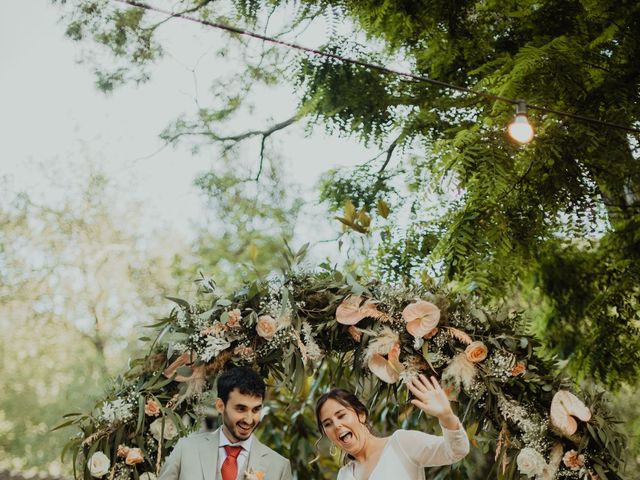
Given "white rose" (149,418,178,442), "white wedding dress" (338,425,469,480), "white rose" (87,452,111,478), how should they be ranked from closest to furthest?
"white wedding dress" (338,425,469,480)
"white rose" (87,452,111,478)
"white rose" (149,418,178,442)

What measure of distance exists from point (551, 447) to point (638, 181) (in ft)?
7.84

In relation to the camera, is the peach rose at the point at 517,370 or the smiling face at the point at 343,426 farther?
the peach rose at the point at 517,370

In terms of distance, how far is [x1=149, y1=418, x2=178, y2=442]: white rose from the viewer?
324 centimetres

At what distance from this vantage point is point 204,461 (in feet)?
9.99

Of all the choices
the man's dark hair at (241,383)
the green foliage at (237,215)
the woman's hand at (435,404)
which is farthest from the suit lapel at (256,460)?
the green foliage at (237,215)

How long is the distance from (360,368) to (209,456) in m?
0.75

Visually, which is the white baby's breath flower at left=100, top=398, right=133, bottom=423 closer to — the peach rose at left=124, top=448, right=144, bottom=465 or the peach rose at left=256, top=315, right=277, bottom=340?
the peach rose at left=124, top=448, right=144, bottom=465

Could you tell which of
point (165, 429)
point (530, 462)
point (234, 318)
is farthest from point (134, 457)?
point (530, 462)

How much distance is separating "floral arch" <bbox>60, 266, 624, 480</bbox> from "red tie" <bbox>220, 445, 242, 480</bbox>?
9.7 inches

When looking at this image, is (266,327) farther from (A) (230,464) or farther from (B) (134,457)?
(B) (134,457)

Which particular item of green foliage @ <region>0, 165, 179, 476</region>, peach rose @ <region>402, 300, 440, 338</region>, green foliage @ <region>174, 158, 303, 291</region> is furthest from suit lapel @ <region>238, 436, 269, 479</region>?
green foliage @ <region>0, 165, 179, 476</region>

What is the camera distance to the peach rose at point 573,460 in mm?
3143

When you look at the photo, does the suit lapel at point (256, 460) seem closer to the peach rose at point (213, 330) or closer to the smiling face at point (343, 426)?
the smiling face at point (343, 426)

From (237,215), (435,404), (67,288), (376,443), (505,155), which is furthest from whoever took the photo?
(67,288)
